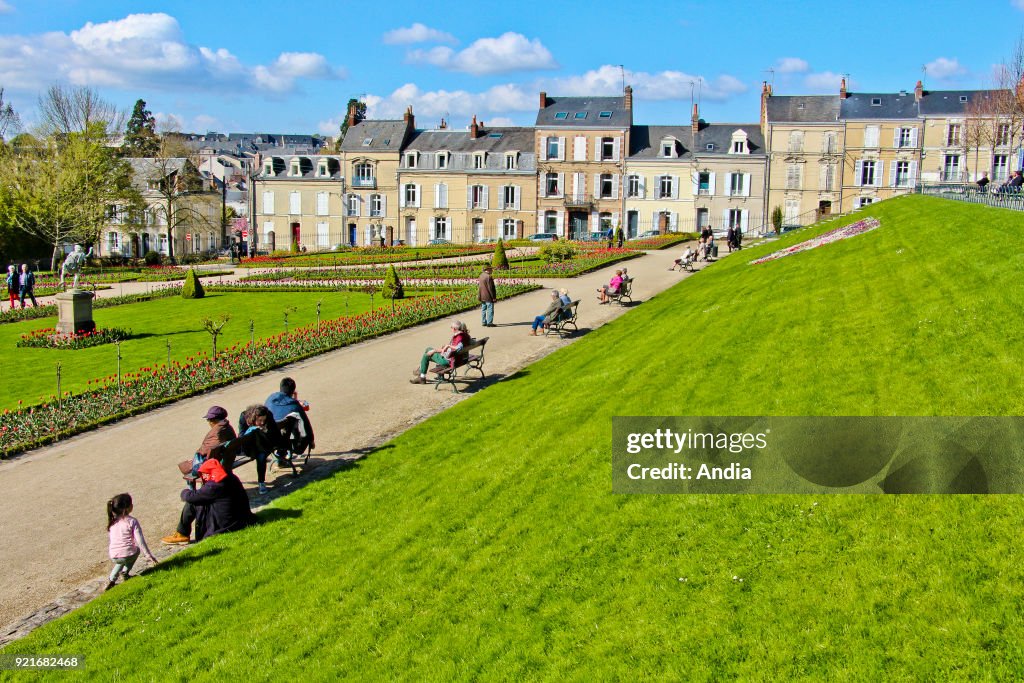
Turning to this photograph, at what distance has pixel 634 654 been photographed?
20.9 ft

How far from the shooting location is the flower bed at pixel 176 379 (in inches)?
579

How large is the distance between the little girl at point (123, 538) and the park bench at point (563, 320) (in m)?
13.0

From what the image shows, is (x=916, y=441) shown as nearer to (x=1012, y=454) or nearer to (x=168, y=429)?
(x=1012, y=454)

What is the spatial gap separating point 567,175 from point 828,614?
2336 inches

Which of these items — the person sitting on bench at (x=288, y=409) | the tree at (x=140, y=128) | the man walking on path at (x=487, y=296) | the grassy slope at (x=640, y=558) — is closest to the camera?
the grassy slope at (x=640, y=558)

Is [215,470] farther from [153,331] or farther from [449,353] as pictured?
[153,331]

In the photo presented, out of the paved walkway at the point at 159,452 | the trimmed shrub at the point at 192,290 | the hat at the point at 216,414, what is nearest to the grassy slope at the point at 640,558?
the paved walkway at the point at 159,452

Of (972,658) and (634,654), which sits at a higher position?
(972,658)

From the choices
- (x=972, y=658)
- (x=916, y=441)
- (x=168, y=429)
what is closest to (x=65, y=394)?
(x=168, y=429)

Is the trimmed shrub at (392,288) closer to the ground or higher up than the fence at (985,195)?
closer to the ground

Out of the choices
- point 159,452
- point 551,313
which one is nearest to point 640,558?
point 159,452

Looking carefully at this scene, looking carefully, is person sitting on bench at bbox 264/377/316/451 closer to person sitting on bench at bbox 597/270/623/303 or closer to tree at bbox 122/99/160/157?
person sitting on bench at bbox 597/270/623/303

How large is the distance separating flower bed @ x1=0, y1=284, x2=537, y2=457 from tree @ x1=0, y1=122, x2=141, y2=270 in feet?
121

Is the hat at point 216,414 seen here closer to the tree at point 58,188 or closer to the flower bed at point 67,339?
the flower bed at point 67,339
